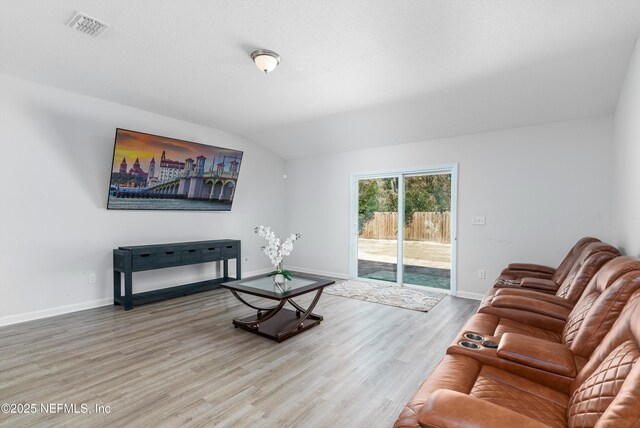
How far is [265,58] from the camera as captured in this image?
3.03 meters

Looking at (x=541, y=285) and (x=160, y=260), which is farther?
(x=160, y=260)

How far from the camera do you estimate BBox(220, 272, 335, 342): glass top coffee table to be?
3233mm

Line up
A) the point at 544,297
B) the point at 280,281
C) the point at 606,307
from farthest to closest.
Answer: the point at 280,281
the point at 544,297
the point at 606,307

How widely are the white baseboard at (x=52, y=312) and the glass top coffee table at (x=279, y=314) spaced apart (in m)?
2.02

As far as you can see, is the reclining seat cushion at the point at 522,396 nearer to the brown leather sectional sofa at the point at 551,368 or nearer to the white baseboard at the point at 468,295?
the brown leather sectional sofa at the point at 551,368

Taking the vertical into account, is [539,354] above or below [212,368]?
above

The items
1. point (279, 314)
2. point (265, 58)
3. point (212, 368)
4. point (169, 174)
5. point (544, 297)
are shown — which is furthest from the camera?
point (169, 174)

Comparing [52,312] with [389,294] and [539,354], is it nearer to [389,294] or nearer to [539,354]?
[389,294]

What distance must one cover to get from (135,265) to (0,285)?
1.30 meters

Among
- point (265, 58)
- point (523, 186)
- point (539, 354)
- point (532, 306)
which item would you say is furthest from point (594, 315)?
point (523, 186)

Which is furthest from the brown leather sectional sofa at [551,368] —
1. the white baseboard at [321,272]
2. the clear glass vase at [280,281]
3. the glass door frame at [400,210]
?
the white baseboard at [321,272]

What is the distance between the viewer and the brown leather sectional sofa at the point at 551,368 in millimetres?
1016

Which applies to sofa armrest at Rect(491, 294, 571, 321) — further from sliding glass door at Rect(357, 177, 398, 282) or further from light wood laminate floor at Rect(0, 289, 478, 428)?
sliding glass door at Rect(357, 177, 398, 282)

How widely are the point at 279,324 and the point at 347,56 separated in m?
2.86
